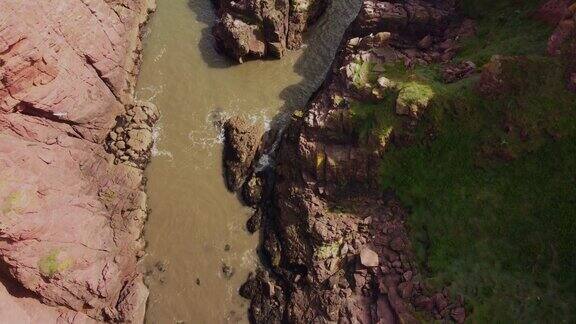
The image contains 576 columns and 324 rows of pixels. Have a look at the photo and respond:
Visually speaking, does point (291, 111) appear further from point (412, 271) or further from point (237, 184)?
point (412, 271)

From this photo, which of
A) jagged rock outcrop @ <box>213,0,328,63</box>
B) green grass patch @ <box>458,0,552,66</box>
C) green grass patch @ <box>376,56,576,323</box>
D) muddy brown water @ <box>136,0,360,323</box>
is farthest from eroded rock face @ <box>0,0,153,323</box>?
green grass patch @ <box>458,0,552,66</box>

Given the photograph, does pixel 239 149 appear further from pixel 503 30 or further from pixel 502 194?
pixel 503 30

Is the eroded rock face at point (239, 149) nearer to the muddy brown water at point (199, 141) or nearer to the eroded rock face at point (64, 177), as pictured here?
the muddy brown water at point (199, 141)

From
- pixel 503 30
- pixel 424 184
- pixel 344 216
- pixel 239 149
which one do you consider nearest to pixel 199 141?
pixel 239 149

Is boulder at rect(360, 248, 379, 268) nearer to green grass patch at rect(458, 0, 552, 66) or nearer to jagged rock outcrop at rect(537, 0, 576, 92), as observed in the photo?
green grass patch at rect(458, 0, 552, 66)

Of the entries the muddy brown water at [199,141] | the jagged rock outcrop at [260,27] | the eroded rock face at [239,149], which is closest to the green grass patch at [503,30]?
the muddy brown water at [199,141]

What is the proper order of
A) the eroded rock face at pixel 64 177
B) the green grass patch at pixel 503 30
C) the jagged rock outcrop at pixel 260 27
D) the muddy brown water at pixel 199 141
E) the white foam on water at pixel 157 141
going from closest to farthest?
1. the eroded rock face at pixel 64 177
2. the green grass patch at pixel 503 30
3. the muddy brown water at pixel 199 141
4. the white foam on water at pixel 157 141
5. the jagged rock outcrop at pixel 260 27

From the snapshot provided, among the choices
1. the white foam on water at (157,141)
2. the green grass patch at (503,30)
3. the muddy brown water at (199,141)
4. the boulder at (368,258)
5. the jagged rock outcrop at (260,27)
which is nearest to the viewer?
the boulder at (368,258)
